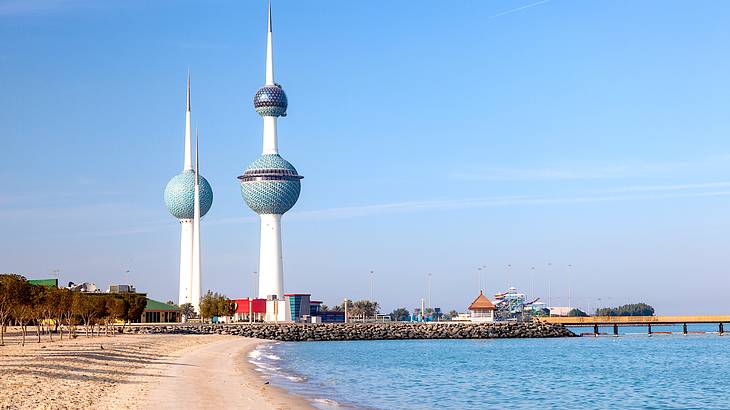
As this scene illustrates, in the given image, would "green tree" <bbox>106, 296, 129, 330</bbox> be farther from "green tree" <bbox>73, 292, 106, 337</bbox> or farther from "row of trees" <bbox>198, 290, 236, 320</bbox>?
"row of trees" <bbox>198, 290, 236, 320</bbox>

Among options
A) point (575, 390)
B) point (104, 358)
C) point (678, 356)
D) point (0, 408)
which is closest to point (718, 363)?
point (678, 356)

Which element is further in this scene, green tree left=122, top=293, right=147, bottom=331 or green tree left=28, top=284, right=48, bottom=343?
green tree left=122, top=293, right=147, bottom=331

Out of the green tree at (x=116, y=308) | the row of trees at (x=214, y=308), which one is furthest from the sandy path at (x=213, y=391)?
the row of trees at (x=214, y=308)

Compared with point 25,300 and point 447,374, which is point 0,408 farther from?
point 25,300

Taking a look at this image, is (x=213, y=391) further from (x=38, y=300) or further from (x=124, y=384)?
(x=38, y=300)

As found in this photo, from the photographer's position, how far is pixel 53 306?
87.1 meters

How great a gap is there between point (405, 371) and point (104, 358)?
78.4 ft

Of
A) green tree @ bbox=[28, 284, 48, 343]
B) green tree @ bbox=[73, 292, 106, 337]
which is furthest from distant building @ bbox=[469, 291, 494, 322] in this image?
green tree @ bbox=[28, 284, 48, 343]

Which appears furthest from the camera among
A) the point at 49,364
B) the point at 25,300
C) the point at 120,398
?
the point at 25,300

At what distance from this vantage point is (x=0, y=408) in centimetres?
2706

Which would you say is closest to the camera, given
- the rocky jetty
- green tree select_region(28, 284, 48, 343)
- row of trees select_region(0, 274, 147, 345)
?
row of trees select_region(0, 274, 147, 345)

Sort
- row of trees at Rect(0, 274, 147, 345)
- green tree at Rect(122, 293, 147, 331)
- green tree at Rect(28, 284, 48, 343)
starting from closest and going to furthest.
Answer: row of trees at Rect(0, 274, 147, 345) < green tree at Rect(28, 284, 48, 343) < green tree at Rect(122, 293, 147, 331)

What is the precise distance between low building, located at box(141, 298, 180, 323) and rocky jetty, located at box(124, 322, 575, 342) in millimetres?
32430

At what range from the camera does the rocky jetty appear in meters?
145
